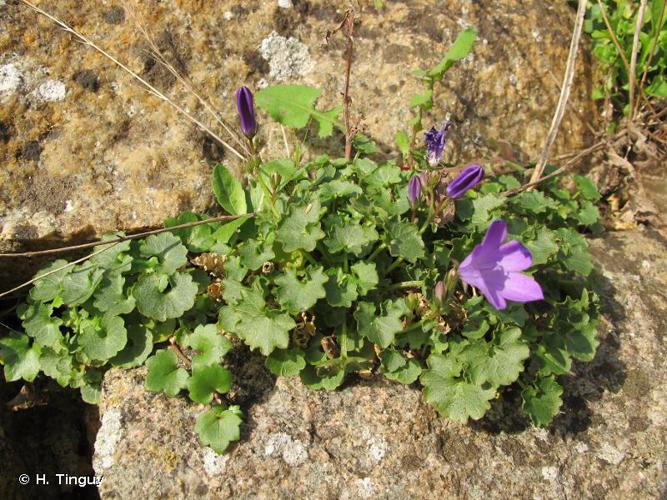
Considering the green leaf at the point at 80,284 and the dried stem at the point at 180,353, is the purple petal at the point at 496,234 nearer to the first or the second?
the dried stem at the point at 180,353

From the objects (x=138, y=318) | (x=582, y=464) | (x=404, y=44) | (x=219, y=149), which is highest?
(x=404, y=44)

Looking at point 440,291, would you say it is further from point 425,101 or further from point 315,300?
point 425,101

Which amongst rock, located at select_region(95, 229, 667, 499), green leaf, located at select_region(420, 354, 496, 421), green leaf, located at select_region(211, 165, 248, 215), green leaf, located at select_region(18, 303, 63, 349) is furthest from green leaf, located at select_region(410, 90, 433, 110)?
green leaf, located at select_region(18, 303, 63, 349)

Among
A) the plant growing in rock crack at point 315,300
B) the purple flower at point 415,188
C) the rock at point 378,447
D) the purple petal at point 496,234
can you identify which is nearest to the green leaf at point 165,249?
the plant growing in rock crack at point 315,300

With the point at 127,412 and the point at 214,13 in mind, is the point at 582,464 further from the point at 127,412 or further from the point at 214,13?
Answer: the point at 214,13

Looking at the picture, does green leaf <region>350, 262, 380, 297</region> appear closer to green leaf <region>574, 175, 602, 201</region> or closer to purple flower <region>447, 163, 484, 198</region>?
purple flower <region>447, 163, 484, 198</region>

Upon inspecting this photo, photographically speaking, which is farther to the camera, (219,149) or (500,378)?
(219,149)

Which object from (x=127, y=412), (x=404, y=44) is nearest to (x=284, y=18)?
(x=404, y=44)
